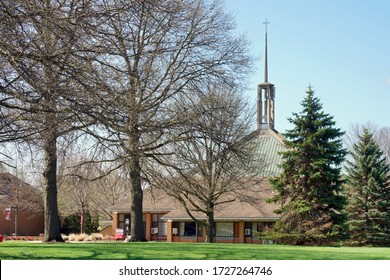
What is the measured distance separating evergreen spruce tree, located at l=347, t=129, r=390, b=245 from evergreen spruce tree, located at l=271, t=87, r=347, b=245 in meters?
5.51

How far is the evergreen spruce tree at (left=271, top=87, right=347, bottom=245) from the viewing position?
36.2 m

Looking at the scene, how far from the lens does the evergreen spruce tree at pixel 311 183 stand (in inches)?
1425

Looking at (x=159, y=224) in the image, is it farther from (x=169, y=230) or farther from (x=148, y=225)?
(x=169, y=230)

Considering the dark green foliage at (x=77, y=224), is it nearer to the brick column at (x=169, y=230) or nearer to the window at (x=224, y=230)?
the brick column at (x=169, y=230)

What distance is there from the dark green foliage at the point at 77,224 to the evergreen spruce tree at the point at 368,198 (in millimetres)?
28040

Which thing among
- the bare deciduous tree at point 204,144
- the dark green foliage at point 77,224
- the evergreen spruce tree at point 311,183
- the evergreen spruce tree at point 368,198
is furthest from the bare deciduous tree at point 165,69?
the dark green foliage at point 77,224

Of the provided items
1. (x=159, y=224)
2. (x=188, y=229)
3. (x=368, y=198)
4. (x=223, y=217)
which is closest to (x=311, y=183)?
(x=368, y=198)

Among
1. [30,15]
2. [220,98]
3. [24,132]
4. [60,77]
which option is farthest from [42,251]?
[220,98]

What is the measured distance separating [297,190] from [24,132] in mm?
24017

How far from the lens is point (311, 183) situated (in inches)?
1460

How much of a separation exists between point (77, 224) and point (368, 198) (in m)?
31.5

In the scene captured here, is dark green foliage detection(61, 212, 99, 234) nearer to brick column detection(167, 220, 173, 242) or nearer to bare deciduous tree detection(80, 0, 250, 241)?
brick column detection(167, 220, 173, 242)

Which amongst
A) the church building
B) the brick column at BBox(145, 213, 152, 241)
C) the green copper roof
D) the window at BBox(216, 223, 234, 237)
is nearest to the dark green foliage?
the church building

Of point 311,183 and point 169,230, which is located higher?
point 311,183
